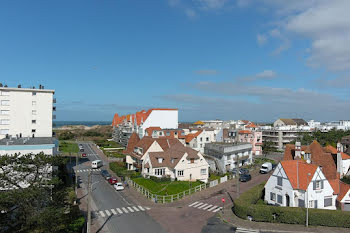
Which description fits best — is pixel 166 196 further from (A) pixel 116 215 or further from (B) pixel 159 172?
(B) pixel 159 172

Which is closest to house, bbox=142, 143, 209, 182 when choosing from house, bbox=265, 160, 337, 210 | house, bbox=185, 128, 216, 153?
house, bbox=265, 160, 337, 210

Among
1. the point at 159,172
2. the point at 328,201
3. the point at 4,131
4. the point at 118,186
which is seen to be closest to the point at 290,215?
the point at 328,201

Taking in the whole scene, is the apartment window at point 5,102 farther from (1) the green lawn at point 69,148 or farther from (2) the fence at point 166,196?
(2) the fence at point 166,196

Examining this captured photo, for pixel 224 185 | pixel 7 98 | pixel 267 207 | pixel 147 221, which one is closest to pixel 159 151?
pixel 224 185

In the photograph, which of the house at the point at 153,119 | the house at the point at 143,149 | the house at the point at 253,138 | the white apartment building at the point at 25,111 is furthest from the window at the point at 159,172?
the house at the point at 253,138

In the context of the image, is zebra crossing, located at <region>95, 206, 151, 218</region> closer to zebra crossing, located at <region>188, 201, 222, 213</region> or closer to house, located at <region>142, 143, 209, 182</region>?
zebra crossing, located at <region>188, 201, 222, 213</region>
